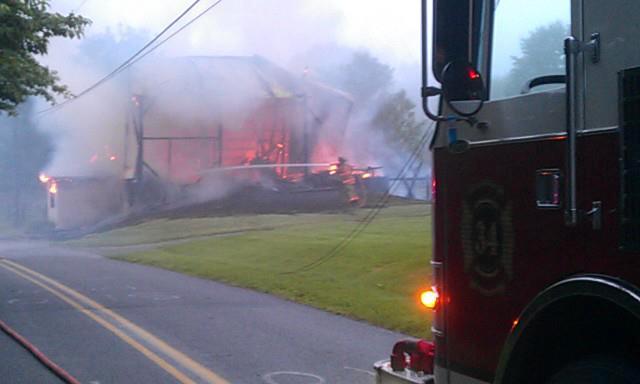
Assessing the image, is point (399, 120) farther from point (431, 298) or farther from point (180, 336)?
point (431, 298)

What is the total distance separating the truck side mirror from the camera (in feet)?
11.2

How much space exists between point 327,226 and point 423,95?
21245 mm

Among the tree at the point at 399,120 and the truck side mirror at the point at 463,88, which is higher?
the tree at the point at 399,120

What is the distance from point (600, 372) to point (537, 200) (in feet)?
2.23

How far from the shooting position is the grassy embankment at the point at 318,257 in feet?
38.0

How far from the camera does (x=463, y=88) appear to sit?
3455mm

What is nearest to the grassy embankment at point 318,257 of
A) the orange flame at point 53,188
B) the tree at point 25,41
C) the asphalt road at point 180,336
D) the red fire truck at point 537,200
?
the asphalt road at point 180,336

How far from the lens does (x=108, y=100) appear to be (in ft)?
126

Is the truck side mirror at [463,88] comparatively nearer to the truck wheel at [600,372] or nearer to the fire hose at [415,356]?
the truck wheel at [600,372]

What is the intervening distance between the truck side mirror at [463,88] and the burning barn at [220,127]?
98.8 ft

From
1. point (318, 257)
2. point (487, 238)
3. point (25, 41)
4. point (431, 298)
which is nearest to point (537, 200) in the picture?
point (487, 238)

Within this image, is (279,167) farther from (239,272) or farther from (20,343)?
(20,343)

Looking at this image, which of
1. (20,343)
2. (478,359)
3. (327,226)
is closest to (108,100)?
(327,226)

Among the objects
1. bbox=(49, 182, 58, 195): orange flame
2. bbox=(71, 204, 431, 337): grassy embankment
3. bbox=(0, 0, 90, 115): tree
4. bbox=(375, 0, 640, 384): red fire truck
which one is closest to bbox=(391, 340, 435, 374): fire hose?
bbox=(375, 0, 640, 384): red fire truck
